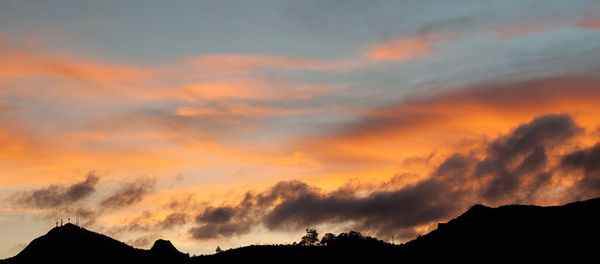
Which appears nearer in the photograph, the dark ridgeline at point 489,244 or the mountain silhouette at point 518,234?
the mountain silhouette at point 518,234

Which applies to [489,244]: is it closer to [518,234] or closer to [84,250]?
[518,234]

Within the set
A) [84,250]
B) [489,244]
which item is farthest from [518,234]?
→ [84,250]

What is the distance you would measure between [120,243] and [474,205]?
116 metres

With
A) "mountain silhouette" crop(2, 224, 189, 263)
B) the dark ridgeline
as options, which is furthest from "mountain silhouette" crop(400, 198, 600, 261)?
"mountain silhouette" crop(2, 224, 189, 263)

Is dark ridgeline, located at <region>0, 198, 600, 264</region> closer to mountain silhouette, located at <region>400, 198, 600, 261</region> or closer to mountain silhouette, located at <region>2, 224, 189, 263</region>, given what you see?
mountain silhouette, located at <region>400, 198, 600, 261</region>

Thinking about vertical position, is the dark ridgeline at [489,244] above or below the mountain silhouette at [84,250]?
below

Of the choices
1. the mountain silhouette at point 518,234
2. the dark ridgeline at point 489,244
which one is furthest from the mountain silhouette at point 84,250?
the mountain silhouette at point 518,234

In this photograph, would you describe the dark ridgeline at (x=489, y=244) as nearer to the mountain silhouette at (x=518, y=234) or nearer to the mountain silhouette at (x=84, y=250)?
the mountain silhouette at (x=518, y=234)

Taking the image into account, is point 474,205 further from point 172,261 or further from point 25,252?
point 25,252

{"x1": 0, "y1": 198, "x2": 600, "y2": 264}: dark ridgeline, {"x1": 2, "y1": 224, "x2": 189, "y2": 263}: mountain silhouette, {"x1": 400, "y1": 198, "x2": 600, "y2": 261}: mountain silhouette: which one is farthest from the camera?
{"x1": 2, "y1": 224, "x2": 189, "y2": 263}: mountain silhouette

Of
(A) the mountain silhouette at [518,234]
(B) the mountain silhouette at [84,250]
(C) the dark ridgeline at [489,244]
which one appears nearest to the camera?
(A) the mountain silhouette at [518,234]

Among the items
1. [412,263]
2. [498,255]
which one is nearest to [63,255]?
[412,263]

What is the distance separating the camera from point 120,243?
192 meters

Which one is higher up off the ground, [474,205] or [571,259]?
[474,205]
